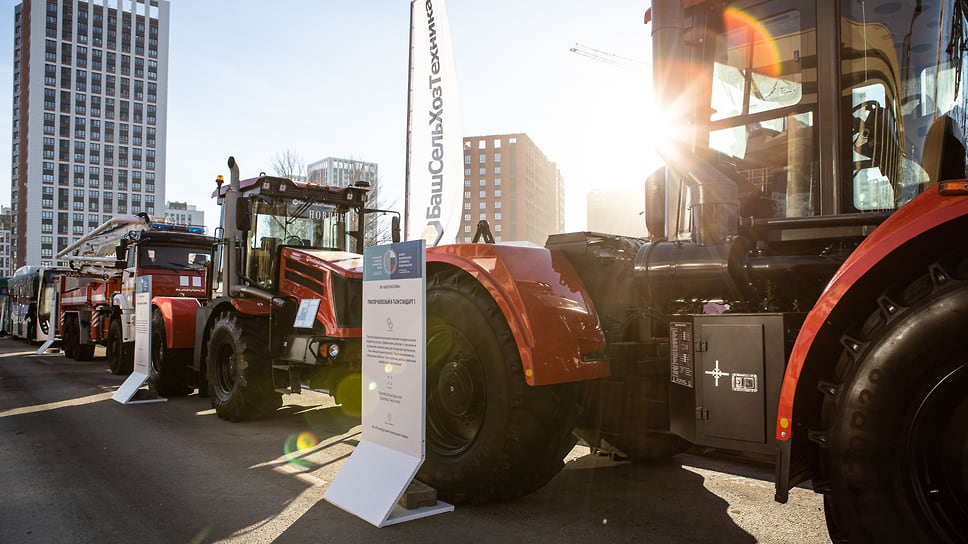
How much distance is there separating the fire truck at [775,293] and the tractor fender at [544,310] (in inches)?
0.5

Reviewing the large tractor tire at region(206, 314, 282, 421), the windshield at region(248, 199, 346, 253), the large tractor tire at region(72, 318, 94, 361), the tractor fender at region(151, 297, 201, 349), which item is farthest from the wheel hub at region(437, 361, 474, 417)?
the large tractor tire at region(72, 318, 94, 361)

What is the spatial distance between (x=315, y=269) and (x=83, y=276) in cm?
1307

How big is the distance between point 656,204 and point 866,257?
1.26m

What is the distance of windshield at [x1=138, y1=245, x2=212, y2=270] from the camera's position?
12.6 meters

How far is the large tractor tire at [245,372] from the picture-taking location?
7.15 metres

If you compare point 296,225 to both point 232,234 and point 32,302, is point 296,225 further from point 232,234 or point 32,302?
point 32,302

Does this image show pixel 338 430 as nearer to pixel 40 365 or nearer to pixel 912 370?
pixel 912 370

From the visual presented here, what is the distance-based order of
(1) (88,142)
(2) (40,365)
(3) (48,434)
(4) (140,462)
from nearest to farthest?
(4) (140,462) → (3) (48,434) → (2) (40,365) → (1) (88,142)

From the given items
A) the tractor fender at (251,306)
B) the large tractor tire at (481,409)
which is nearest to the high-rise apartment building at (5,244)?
the tractor fender at (251,306)

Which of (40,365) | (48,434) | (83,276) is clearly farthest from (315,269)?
(83,276)

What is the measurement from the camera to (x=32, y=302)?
21.9 metres

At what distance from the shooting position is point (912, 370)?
2088 millimetres

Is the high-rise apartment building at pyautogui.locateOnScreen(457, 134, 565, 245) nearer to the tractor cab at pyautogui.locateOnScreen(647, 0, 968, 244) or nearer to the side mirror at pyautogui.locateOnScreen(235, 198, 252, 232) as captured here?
the side mirror at pyautogui.locateOnScreen(235, 198, 252, 232)

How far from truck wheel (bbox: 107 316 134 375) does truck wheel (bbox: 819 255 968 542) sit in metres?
13.2
